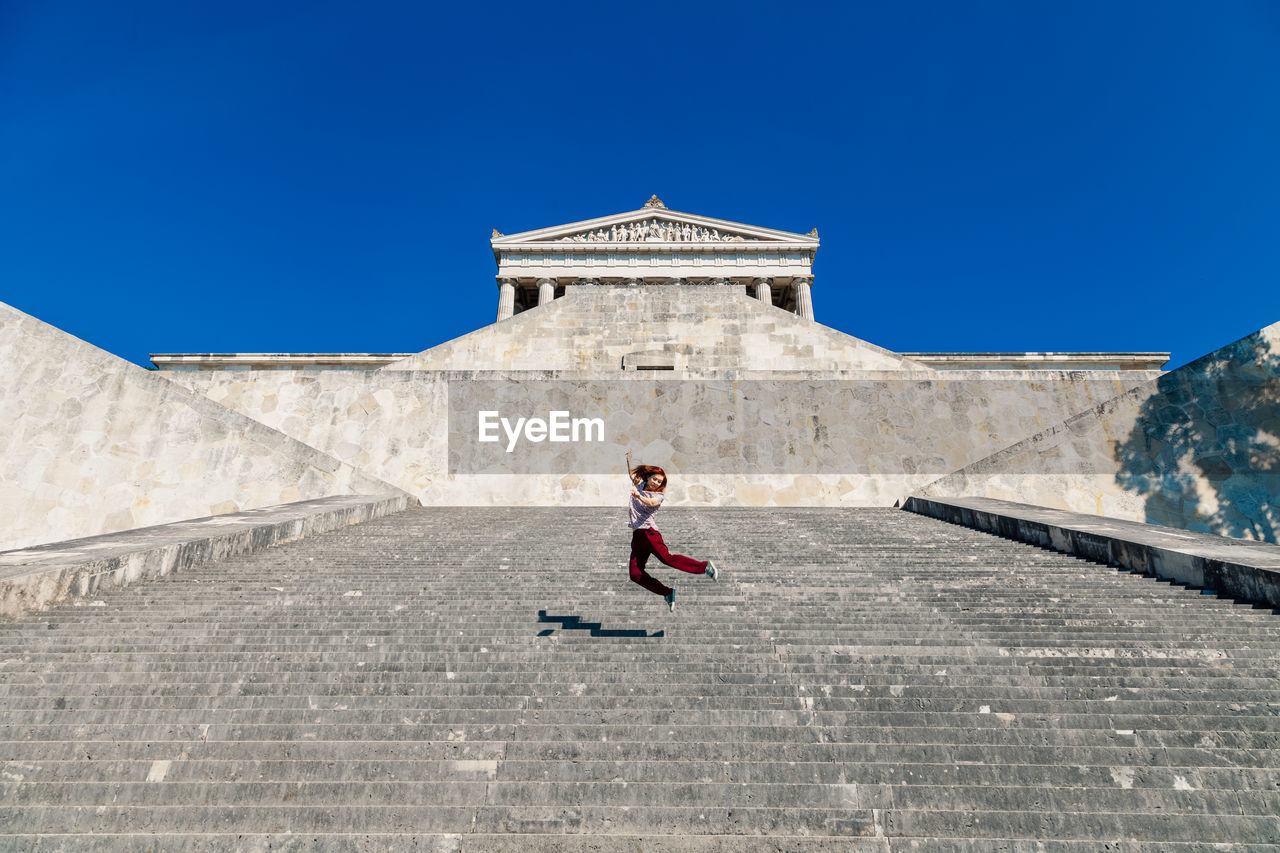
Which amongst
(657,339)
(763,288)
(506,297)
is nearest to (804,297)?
(763,288)

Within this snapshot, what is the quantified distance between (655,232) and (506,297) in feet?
36.1

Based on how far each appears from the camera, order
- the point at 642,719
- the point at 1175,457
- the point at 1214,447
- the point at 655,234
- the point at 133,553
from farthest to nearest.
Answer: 1. the point at 655,234
2. the point at 1175,457
3. the point at 1214,447
4. the point at 133,553
5. the point at 642,719

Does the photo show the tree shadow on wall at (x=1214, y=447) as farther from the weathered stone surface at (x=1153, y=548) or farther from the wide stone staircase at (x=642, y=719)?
the wide stone staircase at (x=642, y=719)

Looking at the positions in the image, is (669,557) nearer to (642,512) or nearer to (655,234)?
(642,512)

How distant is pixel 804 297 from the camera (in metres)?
38.1

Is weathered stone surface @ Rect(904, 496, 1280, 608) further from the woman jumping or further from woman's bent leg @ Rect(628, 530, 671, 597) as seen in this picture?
woman's bent leg @ Rect(628, 530, 671, 597)

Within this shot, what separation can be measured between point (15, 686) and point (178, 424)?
697 cm

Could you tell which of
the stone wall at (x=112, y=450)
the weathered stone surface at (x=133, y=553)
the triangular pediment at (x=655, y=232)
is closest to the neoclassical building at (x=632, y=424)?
the stone wall at (x=112, y=450)

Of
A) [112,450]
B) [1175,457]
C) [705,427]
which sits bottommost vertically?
[1175,457]

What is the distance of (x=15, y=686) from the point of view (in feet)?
9.66

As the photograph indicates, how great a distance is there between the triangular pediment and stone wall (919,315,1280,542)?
32.6 metres

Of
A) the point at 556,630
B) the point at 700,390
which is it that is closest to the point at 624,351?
the point at 700,390

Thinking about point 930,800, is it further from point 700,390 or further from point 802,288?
point 802,288

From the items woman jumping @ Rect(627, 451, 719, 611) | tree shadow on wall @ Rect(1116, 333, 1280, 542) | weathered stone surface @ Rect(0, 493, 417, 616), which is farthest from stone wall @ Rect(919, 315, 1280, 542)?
weathered stone surface @ Rect(0, 493, 417, 616)
